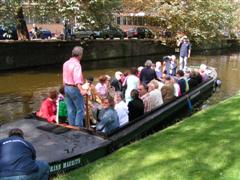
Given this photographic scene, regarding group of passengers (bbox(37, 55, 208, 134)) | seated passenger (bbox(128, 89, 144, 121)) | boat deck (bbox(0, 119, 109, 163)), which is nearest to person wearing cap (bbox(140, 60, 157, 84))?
group of passengers (bbox(37, 55, 208, 134))

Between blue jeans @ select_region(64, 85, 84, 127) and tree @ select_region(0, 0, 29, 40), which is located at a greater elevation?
tree @ select_region(0, 0, 29, 40)

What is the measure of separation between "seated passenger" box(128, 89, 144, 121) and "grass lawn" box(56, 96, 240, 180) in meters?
1.12

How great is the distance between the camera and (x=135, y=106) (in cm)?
1039

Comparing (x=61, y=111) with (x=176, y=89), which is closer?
(x=61, y=111)

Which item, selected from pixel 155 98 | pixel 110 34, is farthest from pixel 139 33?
pixel 155 98

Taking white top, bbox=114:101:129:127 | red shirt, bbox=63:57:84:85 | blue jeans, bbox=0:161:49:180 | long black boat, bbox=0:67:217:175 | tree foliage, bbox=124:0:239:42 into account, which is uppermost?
tree foliage, bbox=124:0:239:42

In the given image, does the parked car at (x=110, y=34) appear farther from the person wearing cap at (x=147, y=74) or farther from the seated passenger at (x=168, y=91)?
the seated passenger at (x=168, y=91)

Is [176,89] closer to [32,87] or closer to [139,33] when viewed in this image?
[32,87]

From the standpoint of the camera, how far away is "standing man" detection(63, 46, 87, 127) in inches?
335

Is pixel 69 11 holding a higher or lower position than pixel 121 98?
higher

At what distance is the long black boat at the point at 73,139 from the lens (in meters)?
7.30

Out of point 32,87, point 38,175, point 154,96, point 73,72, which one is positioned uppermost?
point 73,72

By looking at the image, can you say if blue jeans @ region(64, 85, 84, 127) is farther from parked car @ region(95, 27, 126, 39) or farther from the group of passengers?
parked car @ region(95, 27, 126, 39)

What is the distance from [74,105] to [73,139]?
1.03m
